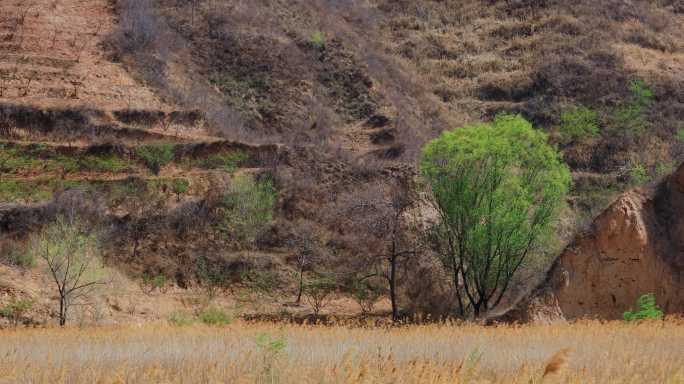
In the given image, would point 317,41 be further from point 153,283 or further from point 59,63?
point 153,283

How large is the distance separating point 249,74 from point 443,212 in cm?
4135

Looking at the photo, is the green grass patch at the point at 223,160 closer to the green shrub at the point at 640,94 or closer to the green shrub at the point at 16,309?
the green shrub at the point at 16,309

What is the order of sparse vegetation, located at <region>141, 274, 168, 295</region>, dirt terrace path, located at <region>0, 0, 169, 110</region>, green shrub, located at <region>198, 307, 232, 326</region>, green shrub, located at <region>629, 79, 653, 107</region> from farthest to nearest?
green shrub, located at <region>629, 79, 653, 107</region>
dirt terrace path, located at <region>0, 0, 169, 110</region>
sparse vegetation, located at <region>141, 274, 168, 295</region>
green shrub, located at <region>198, 307, 232, 326</region>

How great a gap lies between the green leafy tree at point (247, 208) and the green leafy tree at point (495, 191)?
1458cm

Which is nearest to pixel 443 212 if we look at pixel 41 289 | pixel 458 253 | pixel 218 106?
pixel 458 253

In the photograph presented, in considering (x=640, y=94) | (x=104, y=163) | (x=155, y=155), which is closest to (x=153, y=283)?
(x=104, y=163)

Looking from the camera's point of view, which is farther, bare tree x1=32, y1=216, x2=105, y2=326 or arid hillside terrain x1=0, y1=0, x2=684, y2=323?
arid hillside terrain x1=0, y1=0, x2=684, y2=323

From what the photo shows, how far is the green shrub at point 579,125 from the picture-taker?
64.1 meters

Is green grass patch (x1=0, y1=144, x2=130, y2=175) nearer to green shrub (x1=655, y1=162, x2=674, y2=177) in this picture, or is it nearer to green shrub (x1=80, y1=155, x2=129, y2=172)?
green shrub (x1=80, y1=155, x2=129, y2=172)

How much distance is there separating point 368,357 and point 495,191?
17.8 m

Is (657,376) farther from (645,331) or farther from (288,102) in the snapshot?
(288,102)

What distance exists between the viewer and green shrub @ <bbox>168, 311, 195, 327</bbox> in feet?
94.6

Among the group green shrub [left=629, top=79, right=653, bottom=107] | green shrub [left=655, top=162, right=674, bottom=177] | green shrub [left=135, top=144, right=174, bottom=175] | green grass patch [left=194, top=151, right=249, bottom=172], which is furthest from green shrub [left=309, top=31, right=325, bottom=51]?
green shrub [left=655, top=162, right=674, bottom=177]

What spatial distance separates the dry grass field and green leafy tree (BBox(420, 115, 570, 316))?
943 centimetres
